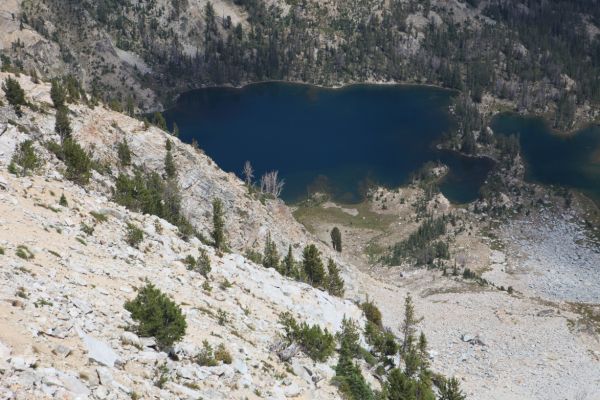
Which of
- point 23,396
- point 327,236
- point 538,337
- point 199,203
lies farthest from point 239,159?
point 23,396

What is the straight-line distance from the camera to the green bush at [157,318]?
2928 cm

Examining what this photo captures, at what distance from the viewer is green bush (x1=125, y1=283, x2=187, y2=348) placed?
29281mm

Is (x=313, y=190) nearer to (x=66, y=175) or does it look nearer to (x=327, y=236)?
(x=327, y=236)

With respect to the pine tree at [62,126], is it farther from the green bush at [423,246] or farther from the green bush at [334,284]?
the green bush at [423,246]

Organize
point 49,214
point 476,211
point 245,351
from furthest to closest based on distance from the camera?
point 476,211 < point 49,214 < point 245,351

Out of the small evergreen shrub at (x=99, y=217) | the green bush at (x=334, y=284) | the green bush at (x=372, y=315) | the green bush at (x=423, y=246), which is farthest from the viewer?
the green bush at (x=423, y=246)

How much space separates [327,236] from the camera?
5812 inches

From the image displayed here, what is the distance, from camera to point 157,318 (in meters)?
29.2

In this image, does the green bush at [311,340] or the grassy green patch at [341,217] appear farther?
the grassy green patch at [341,217]

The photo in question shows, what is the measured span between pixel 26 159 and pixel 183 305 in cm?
2338

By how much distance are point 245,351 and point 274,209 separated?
56278mm

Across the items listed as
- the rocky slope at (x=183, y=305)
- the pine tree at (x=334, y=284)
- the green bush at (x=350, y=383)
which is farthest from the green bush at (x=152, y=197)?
the green bush at (x=350, y=383)

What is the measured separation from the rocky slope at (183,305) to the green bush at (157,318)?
91cm

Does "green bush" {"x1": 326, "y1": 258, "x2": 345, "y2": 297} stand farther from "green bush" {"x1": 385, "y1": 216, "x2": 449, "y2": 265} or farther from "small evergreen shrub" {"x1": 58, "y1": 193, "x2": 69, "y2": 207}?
"green bush" {"x1": 385, "y1": 216, "x2": 449, "y2": 265}
